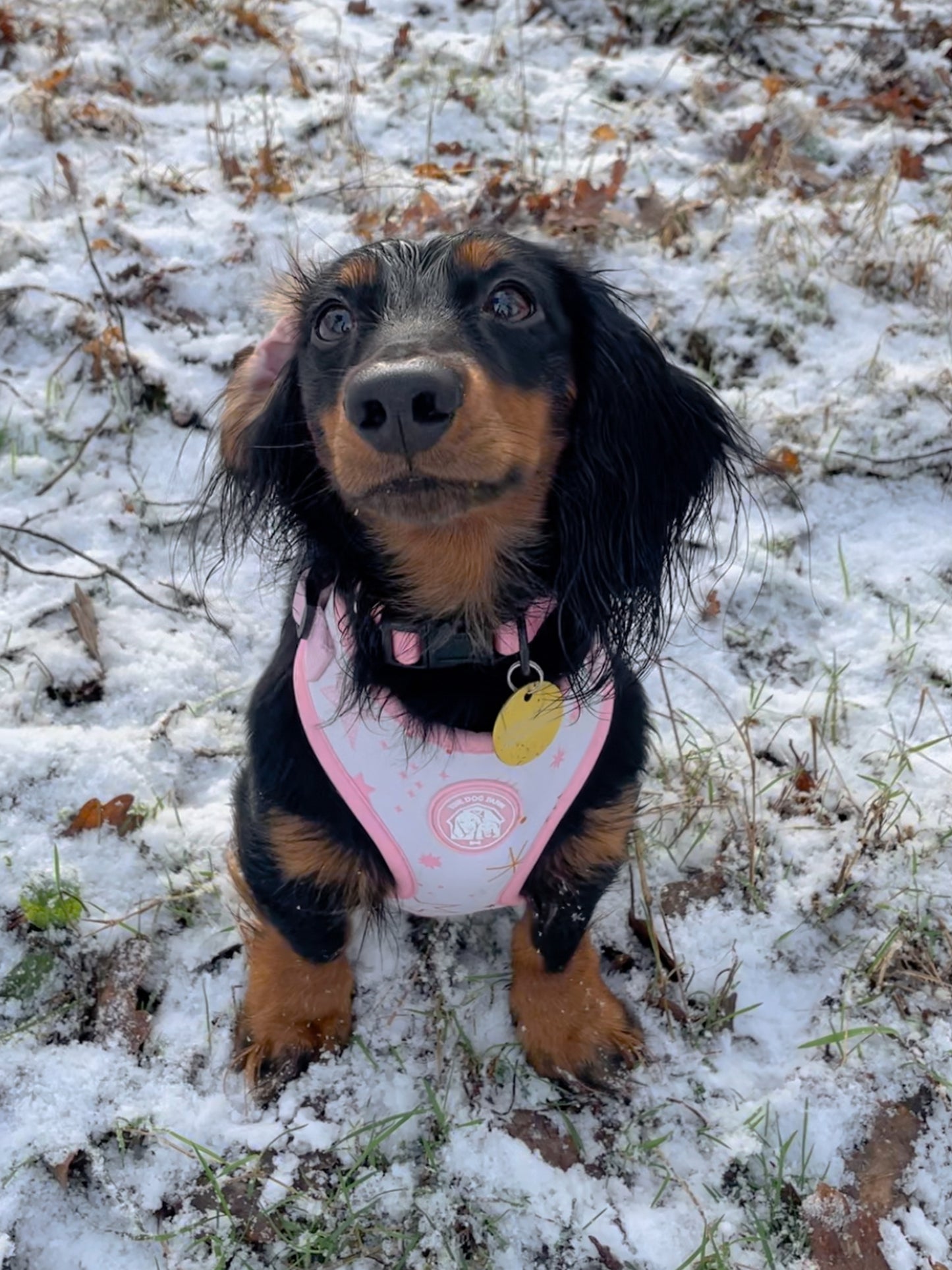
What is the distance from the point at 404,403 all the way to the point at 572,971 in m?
→ 1.30

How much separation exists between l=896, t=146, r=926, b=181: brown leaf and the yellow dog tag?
3679 millimetres

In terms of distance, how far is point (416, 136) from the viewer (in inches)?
183

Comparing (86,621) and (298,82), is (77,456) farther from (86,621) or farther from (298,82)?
(298,82)

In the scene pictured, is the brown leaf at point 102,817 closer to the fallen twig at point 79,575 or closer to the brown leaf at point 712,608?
the fallen twig at point 79,575

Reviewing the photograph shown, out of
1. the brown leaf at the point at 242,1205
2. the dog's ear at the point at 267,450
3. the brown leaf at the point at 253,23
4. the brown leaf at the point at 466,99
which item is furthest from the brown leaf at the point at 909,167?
the brown leaf at the point at 242,1205

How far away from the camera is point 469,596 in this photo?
6.16 feet

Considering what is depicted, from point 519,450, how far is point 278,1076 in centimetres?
136

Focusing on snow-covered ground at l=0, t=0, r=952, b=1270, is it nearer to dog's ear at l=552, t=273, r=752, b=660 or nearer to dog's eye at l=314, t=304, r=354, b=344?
dog's ear at l=552, t=273, r=752, b=660

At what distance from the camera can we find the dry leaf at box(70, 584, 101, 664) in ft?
9.29

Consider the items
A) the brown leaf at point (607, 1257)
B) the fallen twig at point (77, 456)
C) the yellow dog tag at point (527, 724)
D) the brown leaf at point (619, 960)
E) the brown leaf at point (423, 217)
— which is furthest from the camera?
the brown leaf at point (423, 217)

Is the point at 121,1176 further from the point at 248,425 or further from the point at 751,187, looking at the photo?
the point at 751,187

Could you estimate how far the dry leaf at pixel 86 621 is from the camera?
283 centimetres

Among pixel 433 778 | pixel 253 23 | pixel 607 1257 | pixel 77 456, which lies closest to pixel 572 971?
pixel 607 1257

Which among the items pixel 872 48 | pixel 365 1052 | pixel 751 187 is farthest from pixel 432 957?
pixel 872 48
